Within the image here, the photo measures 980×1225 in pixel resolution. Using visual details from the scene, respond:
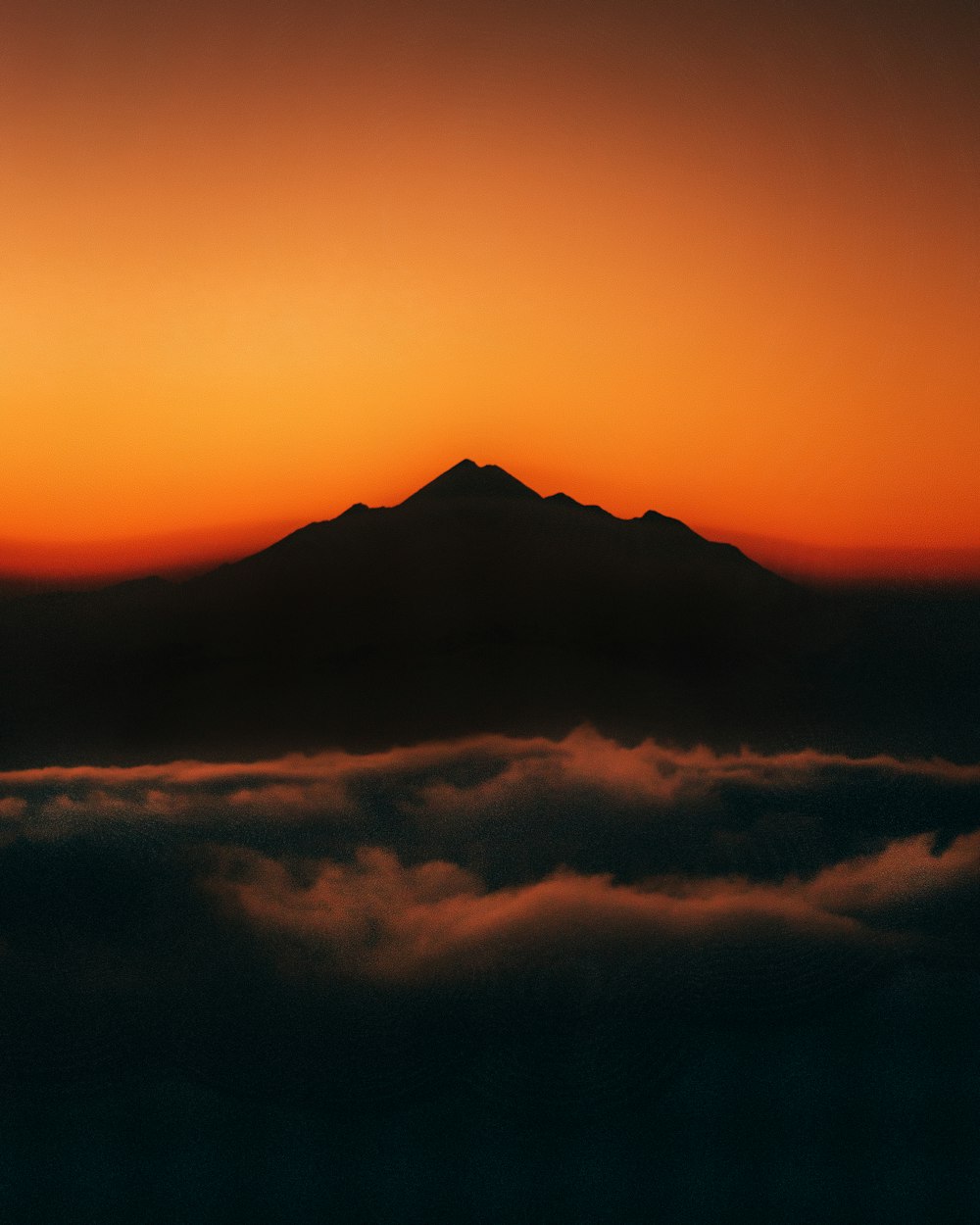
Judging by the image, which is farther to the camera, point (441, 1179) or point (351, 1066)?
point (351, 1066)

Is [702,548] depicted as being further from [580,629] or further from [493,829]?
[493,829]

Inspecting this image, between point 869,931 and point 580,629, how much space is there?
5362 millimetres

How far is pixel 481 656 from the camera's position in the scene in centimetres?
1125

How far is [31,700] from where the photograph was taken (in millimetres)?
11273

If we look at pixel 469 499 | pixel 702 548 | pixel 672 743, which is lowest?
pixel 672 743

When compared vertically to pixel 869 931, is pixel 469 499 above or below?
above

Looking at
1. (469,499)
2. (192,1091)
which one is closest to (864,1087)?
(192,1091)

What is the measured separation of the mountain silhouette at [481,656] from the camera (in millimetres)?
10648

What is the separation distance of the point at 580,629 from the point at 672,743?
5.83ft

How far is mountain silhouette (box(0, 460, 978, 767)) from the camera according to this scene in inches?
419

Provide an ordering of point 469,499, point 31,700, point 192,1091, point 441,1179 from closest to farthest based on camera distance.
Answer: point 441,1179 < point 192,1091 < point 31,700 < point 469,499

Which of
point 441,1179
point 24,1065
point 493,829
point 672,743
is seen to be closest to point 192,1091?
point 24,1065

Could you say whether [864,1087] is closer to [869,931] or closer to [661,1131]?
[661,1131]

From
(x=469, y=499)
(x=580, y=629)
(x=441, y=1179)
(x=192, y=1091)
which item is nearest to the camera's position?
(x=441, y=1179)
